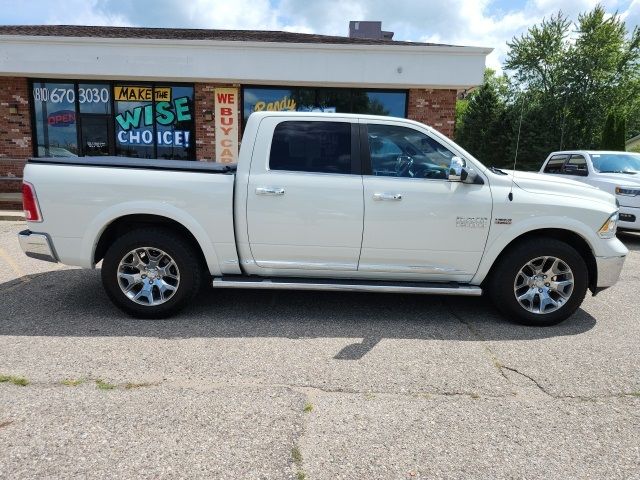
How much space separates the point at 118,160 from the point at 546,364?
4.18m

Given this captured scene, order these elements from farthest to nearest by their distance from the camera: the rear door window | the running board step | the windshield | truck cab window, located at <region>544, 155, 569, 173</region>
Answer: truck cab window, located at <region>544, 155, 569, 173</region>, the rear door window, the windshield, the running board step

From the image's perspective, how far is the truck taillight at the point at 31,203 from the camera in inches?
167

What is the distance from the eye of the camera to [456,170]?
14.0 ft

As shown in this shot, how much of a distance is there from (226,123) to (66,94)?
459 cm

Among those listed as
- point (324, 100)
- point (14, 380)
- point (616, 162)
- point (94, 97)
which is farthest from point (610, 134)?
point (14, 380)

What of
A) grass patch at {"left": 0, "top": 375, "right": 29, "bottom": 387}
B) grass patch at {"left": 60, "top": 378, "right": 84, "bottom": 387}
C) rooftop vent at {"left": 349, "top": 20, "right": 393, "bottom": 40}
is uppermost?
rooftop vent at {"left": 349, "top": 20, "right": 393, "bottom": 40}

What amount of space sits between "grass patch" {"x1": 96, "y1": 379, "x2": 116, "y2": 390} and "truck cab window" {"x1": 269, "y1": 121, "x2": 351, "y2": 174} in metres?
2.23

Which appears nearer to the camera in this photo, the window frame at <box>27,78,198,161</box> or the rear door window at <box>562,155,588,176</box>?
the rear door window at <box>562,155,588,176</box>

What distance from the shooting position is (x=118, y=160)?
15.1 ft

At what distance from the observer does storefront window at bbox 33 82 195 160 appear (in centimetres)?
1355

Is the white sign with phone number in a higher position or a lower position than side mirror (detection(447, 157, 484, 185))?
higher

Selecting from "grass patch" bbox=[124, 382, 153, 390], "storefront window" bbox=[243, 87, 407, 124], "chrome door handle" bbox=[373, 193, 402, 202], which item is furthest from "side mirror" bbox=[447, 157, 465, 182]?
"storefront window" bbox=[243, 87, 407, 124]

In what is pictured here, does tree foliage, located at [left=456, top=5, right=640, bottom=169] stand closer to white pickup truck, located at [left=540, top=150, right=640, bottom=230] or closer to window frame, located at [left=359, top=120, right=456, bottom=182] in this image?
white pickup truck, located at [left=540, top=150, right=640, bottom=230]

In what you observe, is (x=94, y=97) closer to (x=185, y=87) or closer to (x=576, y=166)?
(x=185, y=87)
